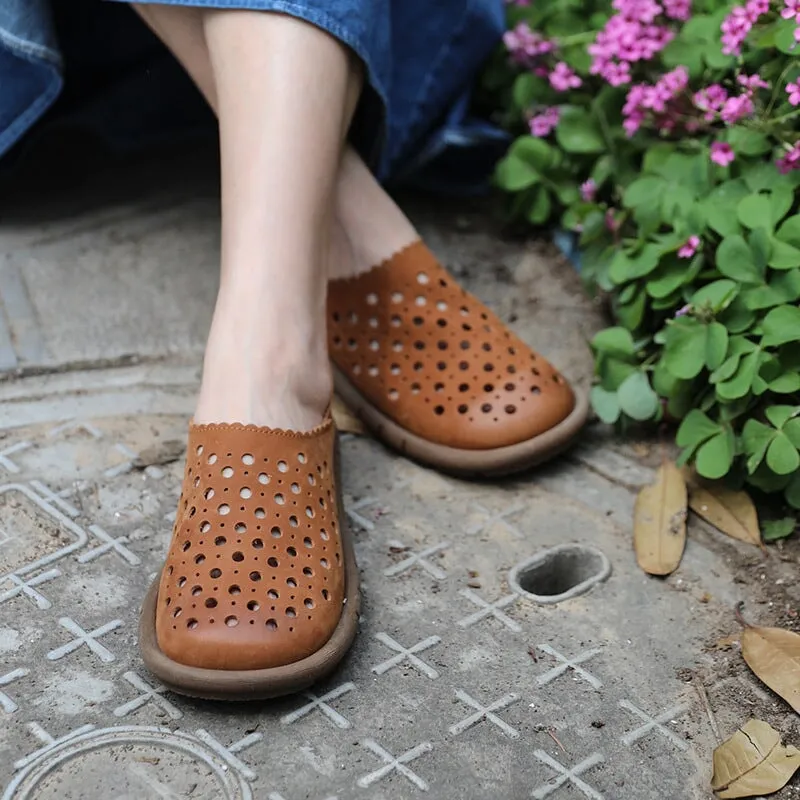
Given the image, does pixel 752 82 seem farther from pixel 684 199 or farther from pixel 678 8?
pixel 678 8

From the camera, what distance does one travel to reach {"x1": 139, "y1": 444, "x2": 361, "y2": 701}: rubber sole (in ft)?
3.86

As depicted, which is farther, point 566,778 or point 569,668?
point 569,668

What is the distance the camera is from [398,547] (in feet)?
4.94

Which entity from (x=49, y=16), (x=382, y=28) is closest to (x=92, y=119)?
(x=49, y=16)

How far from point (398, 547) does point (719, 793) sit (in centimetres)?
50

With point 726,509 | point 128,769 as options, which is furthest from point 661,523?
point 128,769

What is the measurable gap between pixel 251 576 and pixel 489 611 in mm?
321

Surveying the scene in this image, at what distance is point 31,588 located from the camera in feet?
4.49

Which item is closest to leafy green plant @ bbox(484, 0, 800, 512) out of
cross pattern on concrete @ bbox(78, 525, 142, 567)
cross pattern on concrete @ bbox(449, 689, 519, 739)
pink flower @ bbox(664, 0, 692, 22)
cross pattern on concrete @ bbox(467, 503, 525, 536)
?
pink flower @ bbox(664, 0, 692, 22)

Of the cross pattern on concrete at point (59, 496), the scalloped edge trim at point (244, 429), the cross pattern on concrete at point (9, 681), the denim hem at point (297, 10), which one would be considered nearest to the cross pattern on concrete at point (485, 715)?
the scalloped edge trim at point (244, 429)

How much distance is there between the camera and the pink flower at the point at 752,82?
166 cm

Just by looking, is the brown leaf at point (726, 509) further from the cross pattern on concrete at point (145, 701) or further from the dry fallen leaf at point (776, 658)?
the cross pattern on concrete at point (145, 701)

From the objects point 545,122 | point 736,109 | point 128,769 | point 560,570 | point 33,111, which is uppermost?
A: point 736,109

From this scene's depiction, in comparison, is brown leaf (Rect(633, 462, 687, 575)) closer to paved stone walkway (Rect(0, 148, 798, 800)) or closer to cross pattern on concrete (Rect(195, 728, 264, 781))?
paved stone walkway (Rect(0, 148, 798, 800))
